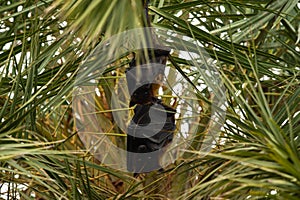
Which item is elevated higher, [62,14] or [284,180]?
[62,14]

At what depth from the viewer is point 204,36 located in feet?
1.63

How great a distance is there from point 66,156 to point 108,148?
5.4 inches

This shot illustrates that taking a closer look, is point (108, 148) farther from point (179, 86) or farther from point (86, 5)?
point (86, 5)

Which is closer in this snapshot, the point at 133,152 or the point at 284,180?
the point at 284,180

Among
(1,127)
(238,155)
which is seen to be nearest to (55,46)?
(1,127)

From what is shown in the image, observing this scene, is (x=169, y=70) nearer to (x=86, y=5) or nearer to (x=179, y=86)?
(x=179, y=86)

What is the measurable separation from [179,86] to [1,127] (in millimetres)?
182

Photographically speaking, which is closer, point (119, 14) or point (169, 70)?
point (119, 14)

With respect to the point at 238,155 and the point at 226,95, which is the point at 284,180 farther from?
the point at 226,95

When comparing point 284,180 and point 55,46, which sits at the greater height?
point 55,46

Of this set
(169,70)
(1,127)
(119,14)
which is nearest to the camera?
(119,14)

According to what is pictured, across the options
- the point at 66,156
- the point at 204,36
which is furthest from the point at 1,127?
the point at 204,36

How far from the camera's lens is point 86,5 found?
0.35 metres

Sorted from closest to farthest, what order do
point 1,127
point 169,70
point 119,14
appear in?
1. point 119,14
2. point 1,127
3. point 169,70
